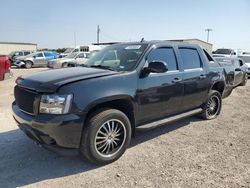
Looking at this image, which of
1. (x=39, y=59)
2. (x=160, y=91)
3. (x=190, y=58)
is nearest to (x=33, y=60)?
(x=39, y=59)

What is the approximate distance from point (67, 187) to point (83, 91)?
1230 millimetres

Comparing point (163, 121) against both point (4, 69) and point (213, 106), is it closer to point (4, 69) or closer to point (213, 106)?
point (213, 106)

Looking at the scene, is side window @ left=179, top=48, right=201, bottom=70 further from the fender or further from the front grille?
the front grille

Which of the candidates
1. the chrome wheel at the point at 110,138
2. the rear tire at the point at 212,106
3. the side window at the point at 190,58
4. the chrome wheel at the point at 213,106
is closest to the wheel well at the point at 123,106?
the chrome wheel at the point at 110,138

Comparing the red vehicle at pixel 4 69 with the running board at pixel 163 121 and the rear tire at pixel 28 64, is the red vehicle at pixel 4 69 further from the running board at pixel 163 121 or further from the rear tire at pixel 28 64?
the rear tire at pixel 28 64

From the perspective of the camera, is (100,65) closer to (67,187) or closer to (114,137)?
(114,137)

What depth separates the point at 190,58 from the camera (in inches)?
209

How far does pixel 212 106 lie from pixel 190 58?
5.18 ft

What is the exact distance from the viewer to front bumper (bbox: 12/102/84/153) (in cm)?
322

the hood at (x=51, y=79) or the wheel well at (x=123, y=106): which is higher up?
the hood at (x=51, y=79)

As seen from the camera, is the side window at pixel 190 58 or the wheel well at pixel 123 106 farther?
the side window at pixel 190 58

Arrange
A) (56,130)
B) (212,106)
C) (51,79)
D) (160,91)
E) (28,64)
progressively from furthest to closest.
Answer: (28,64) < (212,106) < (160,91) < (51,79) < (56,130)

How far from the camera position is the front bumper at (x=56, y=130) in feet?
10.6

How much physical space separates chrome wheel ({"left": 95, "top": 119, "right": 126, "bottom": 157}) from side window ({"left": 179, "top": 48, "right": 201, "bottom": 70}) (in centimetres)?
199
